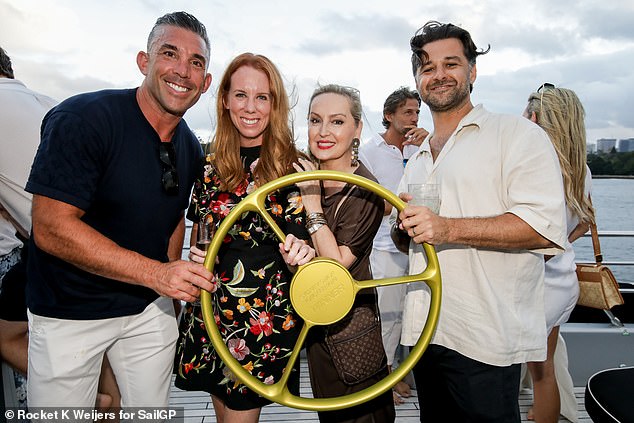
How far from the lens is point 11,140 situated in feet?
5.96

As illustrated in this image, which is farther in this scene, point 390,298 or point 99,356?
point 390,298

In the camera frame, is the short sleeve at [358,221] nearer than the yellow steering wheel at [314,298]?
No

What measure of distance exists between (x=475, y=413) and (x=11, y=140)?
6.00 ft

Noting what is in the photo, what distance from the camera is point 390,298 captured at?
10.0 feet

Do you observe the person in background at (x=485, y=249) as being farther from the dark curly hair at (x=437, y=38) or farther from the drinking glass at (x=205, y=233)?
the drinking glass at (x=205, y=233)

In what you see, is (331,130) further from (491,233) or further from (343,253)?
(491,233)

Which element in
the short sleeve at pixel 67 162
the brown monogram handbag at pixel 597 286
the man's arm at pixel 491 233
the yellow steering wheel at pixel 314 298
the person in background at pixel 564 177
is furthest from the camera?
the brown monogram handbag at pixel 597 286

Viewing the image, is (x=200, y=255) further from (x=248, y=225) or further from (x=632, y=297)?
(x=632, y=297)

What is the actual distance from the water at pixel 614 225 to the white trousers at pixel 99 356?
19.1 ft

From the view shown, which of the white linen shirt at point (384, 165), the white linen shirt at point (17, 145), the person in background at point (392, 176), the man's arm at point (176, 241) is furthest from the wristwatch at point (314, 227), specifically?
the white linen shirt at point (384, 165)

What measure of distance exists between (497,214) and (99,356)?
54.7 inches

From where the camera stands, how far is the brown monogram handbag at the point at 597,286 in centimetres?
249

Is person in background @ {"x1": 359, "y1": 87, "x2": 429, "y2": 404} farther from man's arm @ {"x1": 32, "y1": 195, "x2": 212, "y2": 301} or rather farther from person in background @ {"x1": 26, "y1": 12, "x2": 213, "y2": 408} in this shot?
man's arm @ {"x1": 32, "y1": 195, "x2": 212, "y2": 301}

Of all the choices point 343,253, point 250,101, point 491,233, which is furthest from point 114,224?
point 491,233
